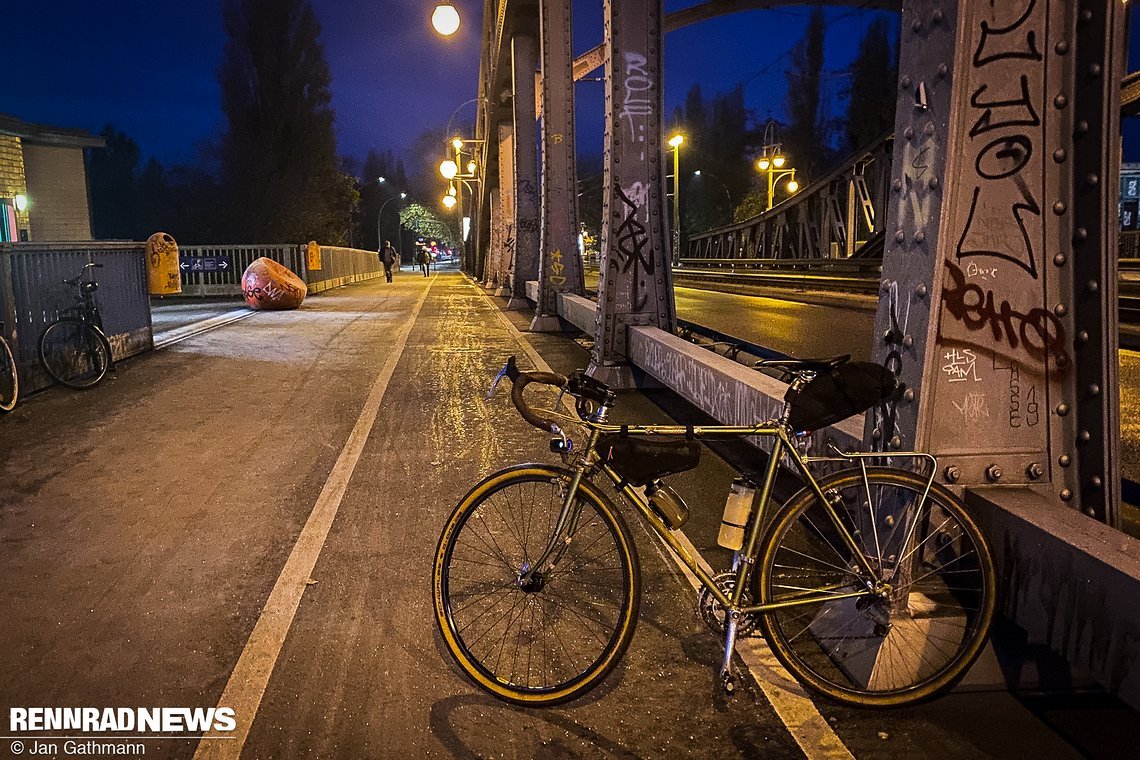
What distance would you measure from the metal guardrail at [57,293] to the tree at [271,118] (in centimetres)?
3384

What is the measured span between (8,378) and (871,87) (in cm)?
6130

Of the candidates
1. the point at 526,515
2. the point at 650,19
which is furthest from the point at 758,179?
the point at 526,515

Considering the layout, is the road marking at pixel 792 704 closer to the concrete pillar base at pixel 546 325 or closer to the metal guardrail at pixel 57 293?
the metal guardrail at pixel 57 293

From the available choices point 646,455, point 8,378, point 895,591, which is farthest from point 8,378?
point 895,591

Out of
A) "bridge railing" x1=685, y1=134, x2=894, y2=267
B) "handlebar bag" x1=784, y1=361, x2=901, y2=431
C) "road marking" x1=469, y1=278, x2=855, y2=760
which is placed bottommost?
"road marking" x1=469, y1=278, x2=855, y2=760

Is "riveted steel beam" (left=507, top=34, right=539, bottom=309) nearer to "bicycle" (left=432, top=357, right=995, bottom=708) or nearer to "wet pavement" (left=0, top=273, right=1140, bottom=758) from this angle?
"wet pavement" (left=0, top=273, right=1140, bottom=758)

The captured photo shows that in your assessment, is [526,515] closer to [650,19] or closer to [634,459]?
[634,459]

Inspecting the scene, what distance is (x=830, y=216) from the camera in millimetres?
33562

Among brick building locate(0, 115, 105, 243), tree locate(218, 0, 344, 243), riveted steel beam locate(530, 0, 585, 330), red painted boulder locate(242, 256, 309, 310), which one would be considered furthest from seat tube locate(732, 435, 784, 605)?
tree locate(218, 0, 344, 243)

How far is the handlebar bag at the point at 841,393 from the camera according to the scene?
116 inches

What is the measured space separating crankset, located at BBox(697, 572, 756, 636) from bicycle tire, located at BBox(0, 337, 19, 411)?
7497mm

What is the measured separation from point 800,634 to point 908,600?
44 cm

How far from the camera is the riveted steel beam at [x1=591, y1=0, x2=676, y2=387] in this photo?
29.0 feet

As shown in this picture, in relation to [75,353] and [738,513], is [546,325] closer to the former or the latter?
[75,353]
